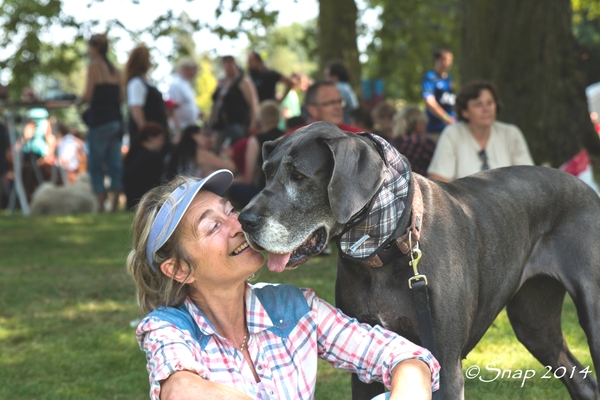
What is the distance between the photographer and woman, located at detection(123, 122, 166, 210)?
1054cm

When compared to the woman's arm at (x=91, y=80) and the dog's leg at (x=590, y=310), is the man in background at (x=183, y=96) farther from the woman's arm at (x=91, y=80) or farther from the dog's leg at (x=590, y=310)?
the dog's leg at (x=590, y=310)

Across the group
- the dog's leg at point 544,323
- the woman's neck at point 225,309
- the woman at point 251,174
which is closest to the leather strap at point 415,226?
the woman's neck at point 225,309

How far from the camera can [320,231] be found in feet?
9.78

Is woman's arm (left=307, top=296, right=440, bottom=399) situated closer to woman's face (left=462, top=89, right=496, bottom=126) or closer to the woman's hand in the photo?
the woman's hand

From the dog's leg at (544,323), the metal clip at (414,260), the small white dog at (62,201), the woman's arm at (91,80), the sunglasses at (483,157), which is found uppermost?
the woman's arm at (91,80)

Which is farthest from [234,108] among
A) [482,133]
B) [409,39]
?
[409,39]

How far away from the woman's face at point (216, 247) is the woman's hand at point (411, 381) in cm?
66

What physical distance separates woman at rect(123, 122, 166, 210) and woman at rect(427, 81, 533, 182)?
496 cm

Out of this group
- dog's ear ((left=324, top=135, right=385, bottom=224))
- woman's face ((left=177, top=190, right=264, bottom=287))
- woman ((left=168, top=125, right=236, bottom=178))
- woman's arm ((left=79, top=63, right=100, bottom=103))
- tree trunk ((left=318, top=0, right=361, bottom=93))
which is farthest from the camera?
tree trunk ((left=318, top=0, right=361, bottom=93))

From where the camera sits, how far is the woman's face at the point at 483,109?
6570mm

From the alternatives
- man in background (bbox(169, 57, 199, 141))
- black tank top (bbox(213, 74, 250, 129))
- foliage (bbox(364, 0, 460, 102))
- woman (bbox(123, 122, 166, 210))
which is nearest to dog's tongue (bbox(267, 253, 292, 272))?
woman (bbox(123, 122, 166, 210))

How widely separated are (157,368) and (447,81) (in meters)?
9.30

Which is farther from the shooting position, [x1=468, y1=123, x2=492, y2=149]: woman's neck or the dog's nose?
[x1=468, y1=123, x2=492, y2=149]: woman's neck

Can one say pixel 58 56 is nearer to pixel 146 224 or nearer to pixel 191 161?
pixel 191 161
